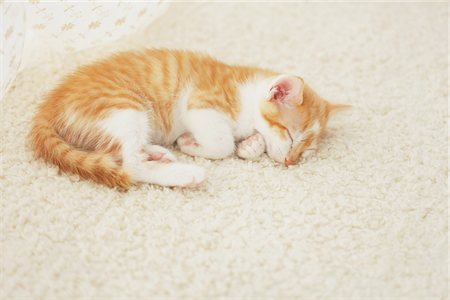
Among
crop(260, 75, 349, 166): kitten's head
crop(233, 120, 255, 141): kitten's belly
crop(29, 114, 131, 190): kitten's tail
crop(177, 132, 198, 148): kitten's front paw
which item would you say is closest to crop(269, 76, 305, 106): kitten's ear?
crop(260, 75, 349, 166): kitten's head

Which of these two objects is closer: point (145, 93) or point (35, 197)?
point (35, 197)

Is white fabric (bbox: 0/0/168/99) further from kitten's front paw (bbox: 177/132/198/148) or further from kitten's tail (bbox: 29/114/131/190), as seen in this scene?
kitten's front paw (bbox: 177/132/198/148)

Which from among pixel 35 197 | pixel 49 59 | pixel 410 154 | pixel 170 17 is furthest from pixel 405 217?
pixel 170 17

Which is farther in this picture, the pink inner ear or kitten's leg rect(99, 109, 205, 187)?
the pink inner ear

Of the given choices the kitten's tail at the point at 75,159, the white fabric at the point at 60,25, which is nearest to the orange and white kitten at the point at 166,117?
the kitten's tail at the point at 75,159

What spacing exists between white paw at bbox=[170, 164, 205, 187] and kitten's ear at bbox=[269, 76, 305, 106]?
1.19 feet

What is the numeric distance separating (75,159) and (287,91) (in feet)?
2.11

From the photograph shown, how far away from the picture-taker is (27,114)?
1654 mm

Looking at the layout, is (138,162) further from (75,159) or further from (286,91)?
(286,91)

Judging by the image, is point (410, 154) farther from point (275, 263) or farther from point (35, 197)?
point (35, 197)

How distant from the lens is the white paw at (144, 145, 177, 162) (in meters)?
1.46

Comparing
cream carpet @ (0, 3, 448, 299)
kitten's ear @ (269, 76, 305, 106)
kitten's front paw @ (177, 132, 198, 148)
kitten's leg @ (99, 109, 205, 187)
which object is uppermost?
kitten's ear @ (269, 76, 305, 106)

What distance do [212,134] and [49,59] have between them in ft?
2.63

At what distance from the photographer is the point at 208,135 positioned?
152 cm
